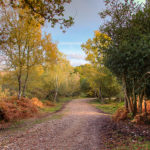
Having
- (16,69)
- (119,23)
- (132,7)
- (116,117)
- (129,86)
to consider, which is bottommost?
(116,117)

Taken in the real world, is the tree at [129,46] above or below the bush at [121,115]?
above

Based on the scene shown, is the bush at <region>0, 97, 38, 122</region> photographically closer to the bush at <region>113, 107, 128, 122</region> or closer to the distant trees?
the bush at <region>113, 107, 128, 122</region>

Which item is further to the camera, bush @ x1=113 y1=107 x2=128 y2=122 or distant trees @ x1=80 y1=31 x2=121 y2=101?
distant trees @ x1=80 y1=31 x2=121 y2=101

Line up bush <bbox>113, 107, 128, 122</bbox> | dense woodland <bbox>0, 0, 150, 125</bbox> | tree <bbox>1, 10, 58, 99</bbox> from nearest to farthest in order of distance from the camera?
1. dense woodland <bbox>0, 0, 150, 125</bbox>
2. bush <bbox>113, 107, 128, 122</bbox>
3. tree <bbox>1, 10, 58, 99</bbox>

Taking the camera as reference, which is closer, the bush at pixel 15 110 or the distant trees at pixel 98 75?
the bush at pixel 15 110

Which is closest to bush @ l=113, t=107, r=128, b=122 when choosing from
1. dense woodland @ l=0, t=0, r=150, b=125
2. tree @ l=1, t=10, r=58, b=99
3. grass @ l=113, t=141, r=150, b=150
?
dense woodland @ l=0, t=0, r=150, b=125

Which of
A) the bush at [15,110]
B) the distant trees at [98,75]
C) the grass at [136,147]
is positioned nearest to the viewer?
the grass at [136,147]

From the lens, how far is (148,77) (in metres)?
6.87

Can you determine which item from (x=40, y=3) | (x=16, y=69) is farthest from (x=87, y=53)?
(x=40, y=3)

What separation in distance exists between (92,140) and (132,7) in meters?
8.21

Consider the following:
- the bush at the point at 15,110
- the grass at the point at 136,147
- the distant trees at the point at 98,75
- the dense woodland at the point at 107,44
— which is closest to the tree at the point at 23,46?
the dense woodland at the point at 107,44

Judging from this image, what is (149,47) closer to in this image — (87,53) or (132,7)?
(132,7)

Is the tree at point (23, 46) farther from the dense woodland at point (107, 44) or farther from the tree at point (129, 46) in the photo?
the tree at point (129, 46)

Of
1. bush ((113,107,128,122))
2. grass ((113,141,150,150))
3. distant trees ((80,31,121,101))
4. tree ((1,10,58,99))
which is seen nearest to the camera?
grass ((113,141,150,150))
